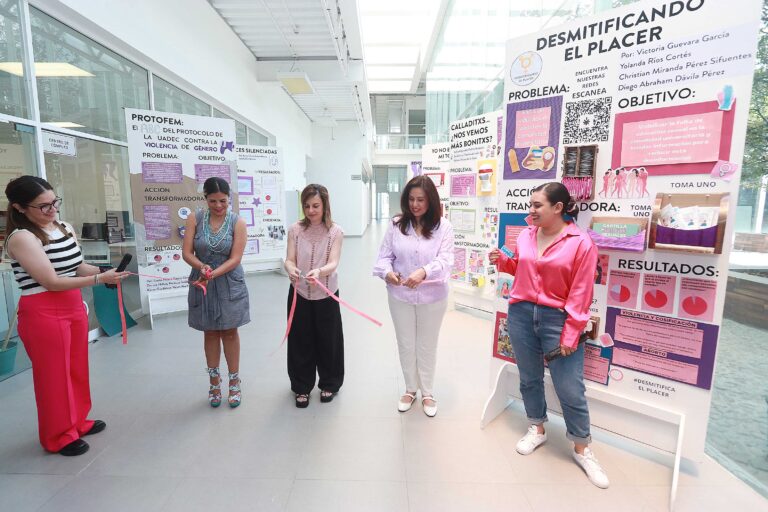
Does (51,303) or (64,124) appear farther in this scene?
(64,124)

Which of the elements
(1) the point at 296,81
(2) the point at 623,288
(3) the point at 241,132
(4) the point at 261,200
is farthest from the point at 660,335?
(3) the point at 241,132

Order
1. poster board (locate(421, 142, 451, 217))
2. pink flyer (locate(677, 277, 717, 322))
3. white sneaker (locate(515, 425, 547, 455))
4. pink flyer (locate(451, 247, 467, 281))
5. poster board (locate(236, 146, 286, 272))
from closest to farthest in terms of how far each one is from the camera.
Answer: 1. pink flyer (locate(677, 277, 717, 322))
2. white sneaker (locate(515, 425, 547, 455))
3. pink flyer (locate(451, 247, 467, 281))
4. poster board (locate(421, 142, 451, 217))
5. poster board (locate(236, 146, 286, 272))

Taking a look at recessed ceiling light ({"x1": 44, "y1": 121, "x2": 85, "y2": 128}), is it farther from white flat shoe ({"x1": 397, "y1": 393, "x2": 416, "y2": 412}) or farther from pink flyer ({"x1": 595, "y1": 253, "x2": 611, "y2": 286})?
pink flyer ({"x1": 595, "y1": 253, "x2": 611, "y2": 286})

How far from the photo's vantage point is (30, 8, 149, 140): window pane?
11.6 feet

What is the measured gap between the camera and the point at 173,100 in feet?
18.3

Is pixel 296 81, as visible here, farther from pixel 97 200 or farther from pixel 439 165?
pixel 97 200

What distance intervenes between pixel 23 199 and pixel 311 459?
2.11m

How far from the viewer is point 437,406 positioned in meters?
2.78

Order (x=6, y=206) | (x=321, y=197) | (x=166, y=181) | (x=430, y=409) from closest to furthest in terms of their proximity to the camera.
Answer: (x=321, y=197) → (x=430, y=409) → (x=6, y=206) → (x=166, y=181)

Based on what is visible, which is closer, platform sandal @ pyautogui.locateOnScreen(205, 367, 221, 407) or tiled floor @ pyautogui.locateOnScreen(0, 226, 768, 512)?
tiled floor @ pyautogui.locateOnScreen(0, 226, 768, 512)

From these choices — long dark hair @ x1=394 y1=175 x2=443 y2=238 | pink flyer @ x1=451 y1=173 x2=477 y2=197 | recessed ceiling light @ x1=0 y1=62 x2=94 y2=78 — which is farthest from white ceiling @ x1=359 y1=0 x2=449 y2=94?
long dark hair @ x1=394 y1=175 x2=443 y2=238

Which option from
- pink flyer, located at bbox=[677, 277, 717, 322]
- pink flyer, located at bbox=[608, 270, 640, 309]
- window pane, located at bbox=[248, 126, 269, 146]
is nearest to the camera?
pink flyer, located at bbox=[677, 277, 717, 322]

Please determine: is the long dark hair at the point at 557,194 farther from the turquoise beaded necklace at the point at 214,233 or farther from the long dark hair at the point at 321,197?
the turquoise beaded necklace at the point at 214,233

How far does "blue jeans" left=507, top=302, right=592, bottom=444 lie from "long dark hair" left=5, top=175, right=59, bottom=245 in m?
2.69
